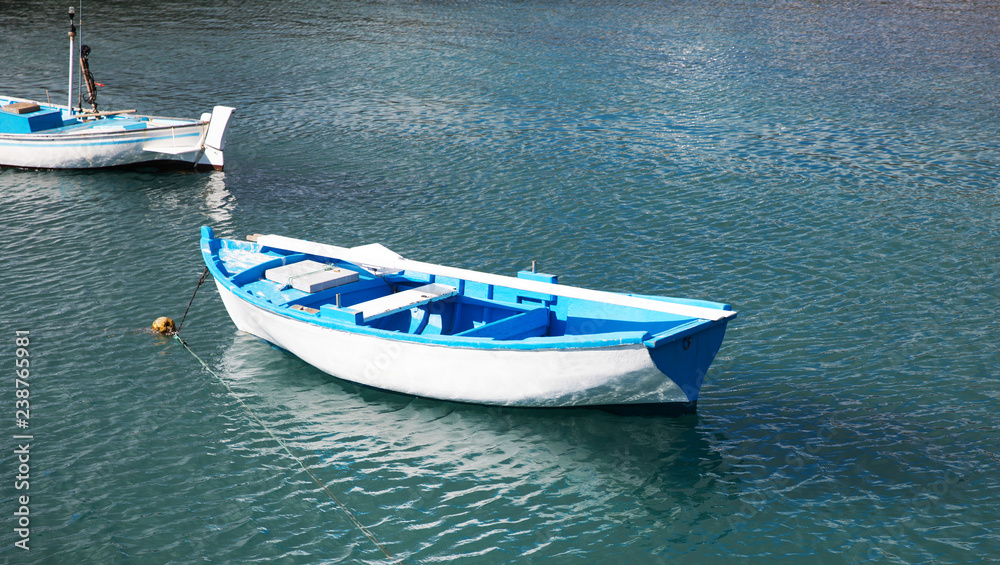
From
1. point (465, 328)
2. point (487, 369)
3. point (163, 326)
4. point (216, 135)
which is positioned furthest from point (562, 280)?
point (216, 135)

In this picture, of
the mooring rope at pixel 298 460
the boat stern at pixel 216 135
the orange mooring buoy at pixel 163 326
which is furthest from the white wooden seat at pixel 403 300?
the boat stern at pixel 216 135

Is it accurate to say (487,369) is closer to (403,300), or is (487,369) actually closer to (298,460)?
(403,300)

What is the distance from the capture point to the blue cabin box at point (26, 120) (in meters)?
27.2

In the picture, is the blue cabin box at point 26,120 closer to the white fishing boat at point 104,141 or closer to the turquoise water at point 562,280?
the white fishing boat at point 104,141

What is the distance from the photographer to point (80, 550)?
1082cm

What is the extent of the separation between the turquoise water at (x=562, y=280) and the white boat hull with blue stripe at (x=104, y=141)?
72cm

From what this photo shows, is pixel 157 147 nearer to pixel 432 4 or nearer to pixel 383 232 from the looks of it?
pixel 383 232

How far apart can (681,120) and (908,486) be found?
21.8 meters

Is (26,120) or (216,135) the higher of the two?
(26,120)

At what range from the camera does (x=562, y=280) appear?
18656 millimetres

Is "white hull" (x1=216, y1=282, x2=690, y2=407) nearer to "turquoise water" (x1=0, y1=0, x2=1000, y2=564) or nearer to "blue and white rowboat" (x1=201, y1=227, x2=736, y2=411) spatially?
"blue and white rowboat" (x1=201, y1=227, x2=736, y2=411)

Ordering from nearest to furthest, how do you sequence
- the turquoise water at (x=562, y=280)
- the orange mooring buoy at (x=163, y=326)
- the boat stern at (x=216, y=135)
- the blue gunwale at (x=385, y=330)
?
1. the turquoise water at (x=562, y=280)
2. the blue gunwale at (x=385, y=330)
3. the orange mooring buoy at (x=163, y=326)
4. the boat stern at (x=216, y=135)

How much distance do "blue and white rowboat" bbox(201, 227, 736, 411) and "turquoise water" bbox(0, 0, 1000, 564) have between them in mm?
612

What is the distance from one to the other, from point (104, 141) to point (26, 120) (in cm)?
279
